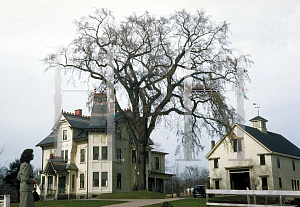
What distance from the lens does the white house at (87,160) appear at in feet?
127

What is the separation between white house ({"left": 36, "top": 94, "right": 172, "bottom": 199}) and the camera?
38844 mm

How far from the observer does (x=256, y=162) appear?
3950 cm

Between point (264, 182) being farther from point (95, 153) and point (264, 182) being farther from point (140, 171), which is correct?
point (95, 153)

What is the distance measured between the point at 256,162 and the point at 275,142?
5465 mm

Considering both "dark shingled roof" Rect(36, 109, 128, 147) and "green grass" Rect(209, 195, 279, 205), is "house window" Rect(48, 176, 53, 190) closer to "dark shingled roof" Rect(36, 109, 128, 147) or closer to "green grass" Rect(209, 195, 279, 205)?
"dark shingled roof" Rect(36, 109, 128, 147)

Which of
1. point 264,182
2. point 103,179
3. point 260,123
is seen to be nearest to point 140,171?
point 103,179

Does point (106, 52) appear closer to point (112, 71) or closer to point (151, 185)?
point (112, 71)

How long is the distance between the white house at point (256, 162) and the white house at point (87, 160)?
370 inches

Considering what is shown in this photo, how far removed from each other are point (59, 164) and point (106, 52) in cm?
1851

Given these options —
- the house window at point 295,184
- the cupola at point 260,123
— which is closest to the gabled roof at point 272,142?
the cupola at point 260,123

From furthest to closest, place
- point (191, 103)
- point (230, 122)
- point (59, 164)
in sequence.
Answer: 1. point (59, 164)
2. point (191, 103)
3. point (230, 122)

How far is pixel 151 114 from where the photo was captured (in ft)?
87.2

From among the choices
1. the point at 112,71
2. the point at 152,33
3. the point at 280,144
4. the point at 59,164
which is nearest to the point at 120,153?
the point at 59,164

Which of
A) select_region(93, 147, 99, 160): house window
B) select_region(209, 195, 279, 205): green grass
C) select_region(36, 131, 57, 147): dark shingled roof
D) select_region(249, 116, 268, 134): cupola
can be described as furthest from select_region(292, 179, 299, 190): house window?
select_region(36, 131, 57, 147): dark shingled roof
